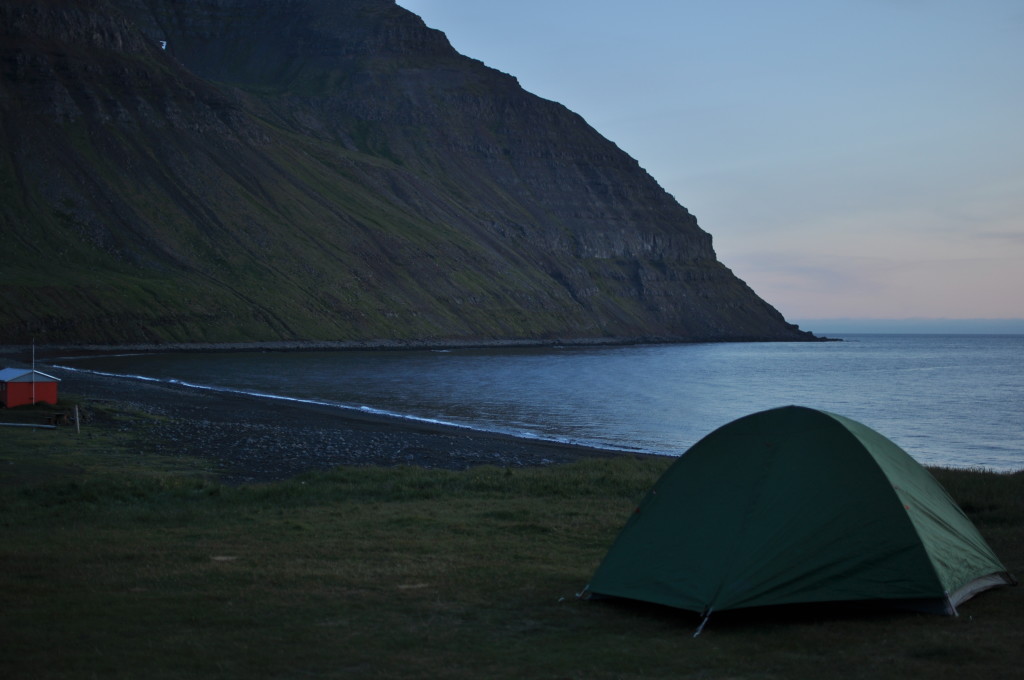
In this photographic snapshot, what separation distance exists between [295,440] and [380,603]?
2176cm

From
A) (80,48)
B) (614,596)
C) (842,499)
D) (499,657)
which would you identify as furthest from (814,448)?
(80,48)

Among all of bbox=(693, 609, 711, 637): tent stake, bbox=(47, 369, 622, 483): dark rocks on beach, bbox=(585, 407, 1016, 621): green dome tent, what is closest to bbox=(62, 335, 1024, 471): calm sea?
bbox=(47, 369, 622, 483): dark rocks on beach

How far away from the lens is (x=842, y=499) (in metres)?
9.89

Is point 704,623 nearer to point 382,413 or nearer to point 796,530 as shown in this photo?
point 796,530

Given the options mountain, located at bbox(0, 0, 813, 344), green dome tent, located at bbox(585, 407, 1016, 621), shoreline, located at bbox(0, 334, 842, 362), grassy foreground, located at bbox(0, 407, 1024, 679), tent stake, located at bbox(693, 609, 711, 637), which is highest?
mountain, located at bbox(0, 0, 813, 344)

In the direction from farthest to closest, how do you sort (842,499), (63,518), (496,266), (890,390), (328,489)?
(496,266) < (890,390) < (328,489) < (63,518) < (842,499)

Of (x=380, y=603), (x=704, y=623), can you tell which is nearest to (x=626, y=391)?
(x=380, y=603)

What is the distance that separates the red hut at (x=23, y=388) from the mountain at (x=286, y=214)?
2326 inches

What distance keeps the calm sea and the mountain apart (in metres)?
13.1

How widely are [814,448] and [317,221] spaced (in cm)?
12459

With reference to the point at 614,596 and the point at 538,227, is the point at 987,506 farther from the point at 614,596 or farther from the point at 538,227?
the point at 538,227

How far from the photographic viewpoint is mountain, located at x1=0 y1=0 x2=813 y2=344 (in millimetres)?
104500

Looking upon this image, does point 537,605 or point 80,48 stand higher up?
point 80,48

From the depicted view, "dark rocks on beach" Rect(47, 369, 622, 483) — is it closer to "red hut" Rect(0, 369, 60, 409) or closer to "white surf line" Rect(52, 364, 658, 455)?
"white surf line" Rect(52, 364, 658, 455)
